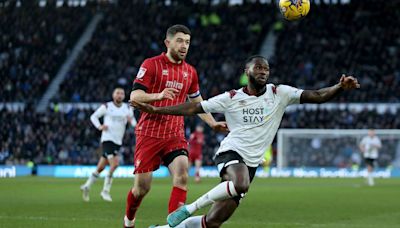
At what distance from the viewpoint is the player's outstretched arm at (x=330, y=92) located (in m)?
9.23

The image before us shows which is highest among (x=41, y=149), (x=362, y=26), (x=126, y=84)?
(x=362, y=26)

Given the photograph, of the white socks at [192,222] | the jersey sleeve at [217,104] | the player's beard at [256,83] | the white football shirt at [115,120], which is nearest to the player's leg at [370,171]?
the white football shirt at [115,120]

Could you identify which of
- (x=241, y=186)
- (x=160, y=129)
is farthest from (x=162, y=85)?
(x=241, y=186)

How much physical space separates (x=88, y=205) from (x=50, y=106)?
2418 centimetres

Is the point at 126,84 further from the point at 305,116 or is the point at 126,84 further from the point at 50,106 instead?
the point at 305,116

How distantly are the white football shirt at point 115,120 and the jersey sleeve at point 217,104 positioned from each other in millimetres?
9950

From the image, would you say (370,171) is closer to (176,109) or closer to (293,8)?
(293,8)

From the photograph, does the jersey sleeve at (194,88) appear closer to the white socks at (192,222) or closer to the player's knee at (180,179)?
the player's knee at (180,179)

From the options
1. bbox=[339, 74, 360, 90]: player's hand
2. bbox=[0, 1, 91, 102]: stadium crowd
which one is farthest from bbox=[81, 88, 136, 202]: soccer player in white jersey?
bbox=[0, 1, 91, 102]: stadium crowd

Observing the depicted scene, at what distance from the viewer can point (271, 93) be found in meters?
9.88

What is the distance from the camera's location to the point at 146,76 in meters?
10.8

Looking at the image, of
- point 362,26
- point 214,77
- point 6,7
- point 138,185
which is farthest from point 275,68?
point 138,185

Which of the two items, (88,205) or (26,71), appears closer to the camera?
(88,205)

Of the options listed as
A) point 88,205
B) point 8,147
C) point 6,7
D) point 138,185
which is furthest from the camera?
point 6,7
